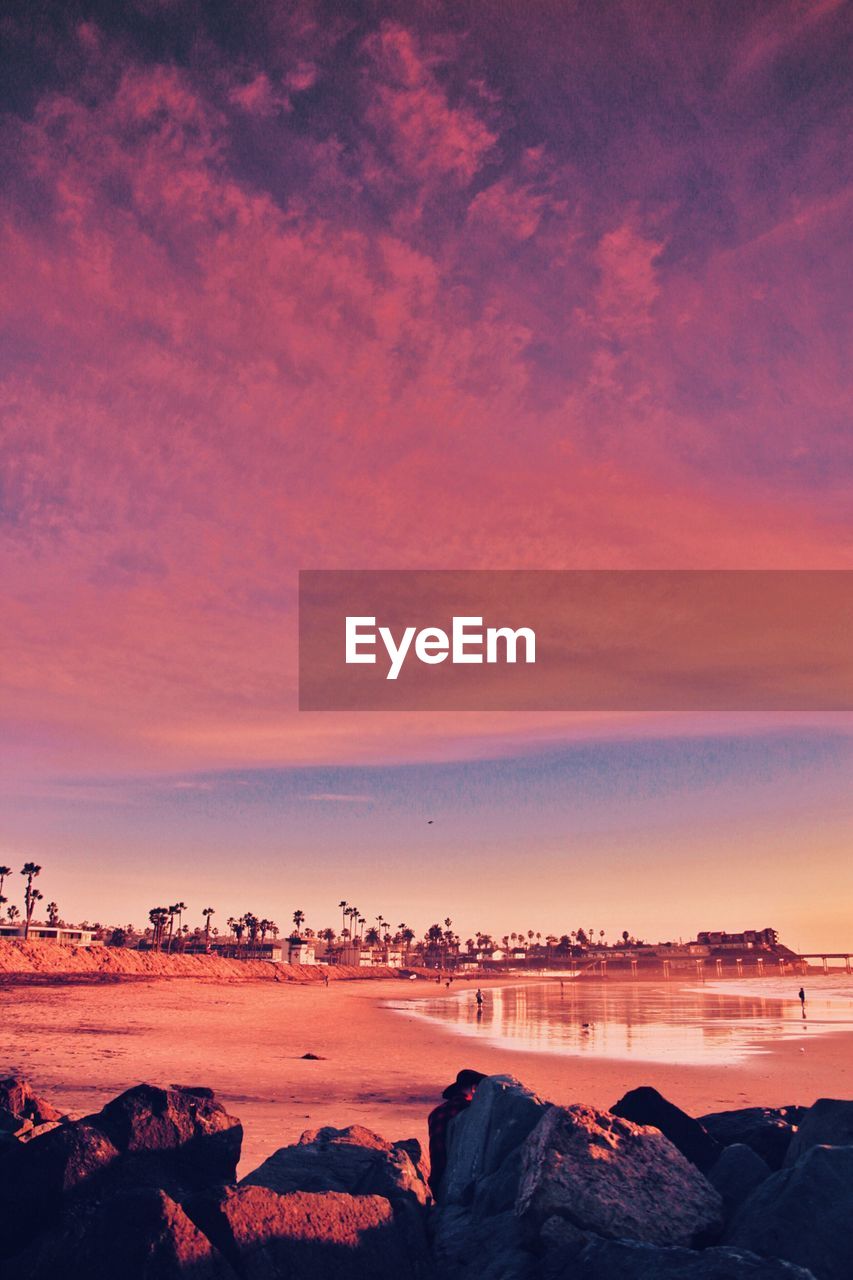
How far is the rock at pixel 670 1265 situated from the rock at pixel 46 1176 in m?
3.79

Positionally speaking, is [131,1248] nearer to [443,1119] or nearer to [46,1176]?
[46,1176]

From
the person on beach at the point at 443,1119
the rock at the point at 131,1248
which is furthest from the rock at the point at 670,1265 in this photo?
the person on beach at the point at 443,1119

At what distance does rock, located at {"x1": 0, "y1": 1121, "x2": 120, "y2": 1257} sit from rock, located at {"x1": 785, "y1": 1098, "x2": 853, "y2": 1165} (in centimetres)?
546

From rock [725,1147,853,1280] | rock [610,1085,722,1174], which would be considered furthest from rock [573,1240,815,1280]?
rock [610,1085,722,1174]

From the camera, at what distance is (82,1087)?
63.5 feet

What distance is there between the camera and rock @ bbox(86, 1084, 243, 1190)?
743 centimetres

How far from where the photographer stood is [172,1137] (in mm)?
7723

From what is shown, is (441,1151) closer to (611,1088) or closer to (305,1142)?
(305,1142)

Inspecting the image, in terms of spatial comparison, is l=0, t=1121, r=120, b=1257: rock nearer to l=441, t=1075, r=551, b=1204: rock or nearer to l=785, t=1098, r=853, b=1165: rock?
l=441, t=1075, r=551, b=1204: rock

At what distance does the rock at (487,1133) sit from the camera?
7543mm

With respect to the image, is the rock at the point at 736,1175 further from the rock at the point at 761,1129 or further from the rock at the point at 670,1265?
the rock at the point at 670,1265

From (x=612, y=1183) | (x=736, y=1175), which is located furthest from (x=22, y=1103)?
(x=736, y=1175)

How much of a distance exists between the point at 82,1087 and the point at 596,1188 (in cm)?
1670

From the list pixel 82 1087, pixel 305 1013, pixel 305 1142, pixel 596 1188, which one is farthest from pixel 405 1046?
pixel 596 1188
